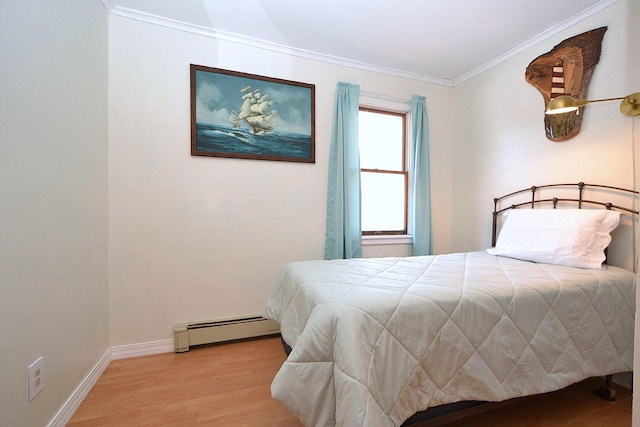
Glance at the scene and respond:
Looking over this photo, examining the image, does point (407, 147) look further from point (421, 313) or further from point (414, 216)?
point (421, 313)

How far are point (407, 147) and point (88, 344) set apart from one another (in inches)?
130

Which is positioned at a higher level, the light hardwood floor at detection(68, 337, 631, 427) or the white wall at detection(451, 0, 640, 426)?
the white wall at detection(451, 0, 640, 426)

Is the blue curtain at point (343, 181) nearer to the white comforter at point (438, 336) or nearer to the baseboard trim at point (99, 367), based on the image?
the white comforter at point (438, 336)

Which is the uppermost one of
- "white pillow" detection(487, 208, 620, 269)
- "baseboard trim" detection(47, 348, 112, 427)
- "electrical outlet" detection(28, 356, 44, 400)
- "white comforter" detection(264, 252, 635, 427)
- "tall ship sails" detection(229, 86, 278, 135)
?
"tall ship sails" detection(229, 86, 278, 135)

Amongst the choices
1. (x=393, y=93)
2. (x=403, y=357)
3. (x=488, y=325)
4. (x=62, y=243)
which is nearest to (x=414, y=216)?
(x=393, y=93)

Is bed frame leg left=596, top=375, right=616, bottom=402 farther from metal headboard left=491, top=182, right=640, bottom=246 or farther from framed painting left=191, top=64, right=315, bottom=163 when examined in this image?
framed painting left=191, top=64, right=315, bottom=163

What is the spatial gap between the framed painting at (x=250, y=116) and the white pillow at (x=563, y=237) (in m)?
1.88

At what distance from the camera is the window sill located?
2.89m

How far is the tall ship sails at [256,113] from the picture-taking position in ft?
7.97

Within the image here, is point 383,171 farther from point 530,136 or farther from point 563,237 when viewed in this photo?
point 563,237

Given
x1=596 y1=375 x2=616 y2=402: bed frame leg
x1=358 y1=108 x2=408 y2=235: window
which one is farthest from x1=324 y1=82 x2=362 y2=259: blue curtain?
x1=596 y1=375 x2=616 y2=402: bed frame leg

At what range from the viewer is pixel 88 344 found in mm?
1726

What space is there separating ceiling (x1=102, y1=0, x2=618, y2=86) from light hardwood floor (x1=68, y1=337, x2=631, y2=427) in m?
2.69

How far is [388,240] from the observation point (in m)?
2.98
